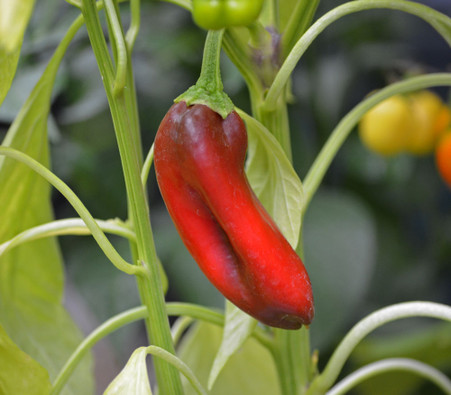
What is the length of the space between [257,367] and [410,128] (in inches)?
21.2

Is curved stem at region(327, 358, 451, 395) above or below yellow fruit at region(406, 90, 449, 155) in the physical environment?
below

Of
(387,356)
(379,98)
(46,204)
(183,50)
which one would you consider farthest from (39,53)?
(387,356)

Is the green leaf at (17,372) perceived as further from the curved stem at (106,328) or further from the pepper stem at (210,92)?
the pepper stem at (210,92)

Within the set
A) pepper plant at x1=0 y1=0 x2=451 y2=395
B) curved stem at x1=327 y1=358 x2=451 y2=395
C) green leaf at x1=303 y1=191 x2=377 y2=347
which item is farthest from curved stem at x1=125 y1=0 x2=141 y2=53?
green leaf at x1=303 y1=191 x2=377 y2=347

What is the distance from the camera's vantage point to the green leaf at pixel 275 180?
31 cm

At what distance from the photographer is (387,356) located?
0.94 meters

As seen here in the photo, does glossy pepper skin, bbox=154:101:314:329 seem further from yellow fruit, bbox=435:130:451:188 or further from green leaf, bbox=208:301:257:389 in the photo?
yellow fruit, bbox=435:130:451:188

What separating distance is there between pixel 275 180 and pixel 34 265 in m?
0.17

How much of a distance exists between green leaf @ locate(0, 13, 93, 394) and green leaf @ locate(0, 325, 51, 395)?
0.08 m

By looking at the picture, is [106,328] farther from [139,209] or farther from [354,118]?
[354,118]

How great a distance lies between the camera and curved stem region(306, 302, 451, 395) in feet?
1.07

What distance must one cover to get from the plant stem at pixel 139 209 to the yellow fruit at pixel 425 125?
66 centimetres

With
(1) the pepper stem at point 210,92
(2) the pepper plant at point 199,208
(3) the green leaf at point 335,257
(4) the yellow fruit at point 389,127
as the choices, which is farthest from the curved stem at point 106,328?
(4) the yellow fruit at point 389,127

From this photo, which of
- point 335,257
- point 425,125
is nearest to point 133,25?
point 335,257
